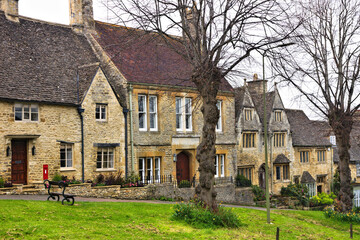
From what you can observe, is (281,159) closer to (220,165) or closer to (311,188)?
(311,188)

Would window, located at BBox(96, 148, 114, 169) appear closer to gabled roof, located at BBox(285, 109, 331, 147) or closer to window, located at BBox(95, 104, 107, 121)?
window, located at BBox(95, 104, 107, 121)

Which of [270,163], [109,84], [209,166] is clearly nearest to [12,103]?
[109,84]

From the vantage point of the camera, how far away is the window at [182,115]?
3216 cm

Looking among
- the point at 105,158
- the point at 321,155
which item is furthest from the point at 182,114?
the point at 321,155

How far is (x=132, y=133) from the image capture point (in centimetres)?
2892

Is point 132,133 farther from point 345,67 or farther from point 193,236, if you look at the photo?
point 193,236

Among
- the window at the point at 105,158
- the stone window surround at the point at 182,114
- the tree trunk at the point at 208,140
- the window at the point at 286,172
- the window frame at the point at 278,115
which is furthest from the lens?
the window frame at the point at 278,115

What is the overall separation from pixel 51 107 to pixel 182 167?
11.3 metres

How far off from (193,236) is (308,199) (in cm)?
2856

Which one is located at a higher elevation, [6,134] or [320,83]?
[320,83]

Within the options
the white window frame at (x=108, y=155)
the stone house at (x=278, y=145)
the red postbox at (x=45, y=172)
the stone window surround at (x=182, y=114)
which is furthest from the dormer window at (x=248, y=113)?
the red postbox at (x=45, y=172)

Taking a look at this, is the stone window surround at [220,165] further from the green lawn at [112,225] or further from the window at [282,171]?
the green lawn at [112,225]

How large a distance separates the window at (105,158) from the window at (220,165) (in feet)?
31.5

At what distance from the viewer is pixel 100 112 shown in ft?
89.9
